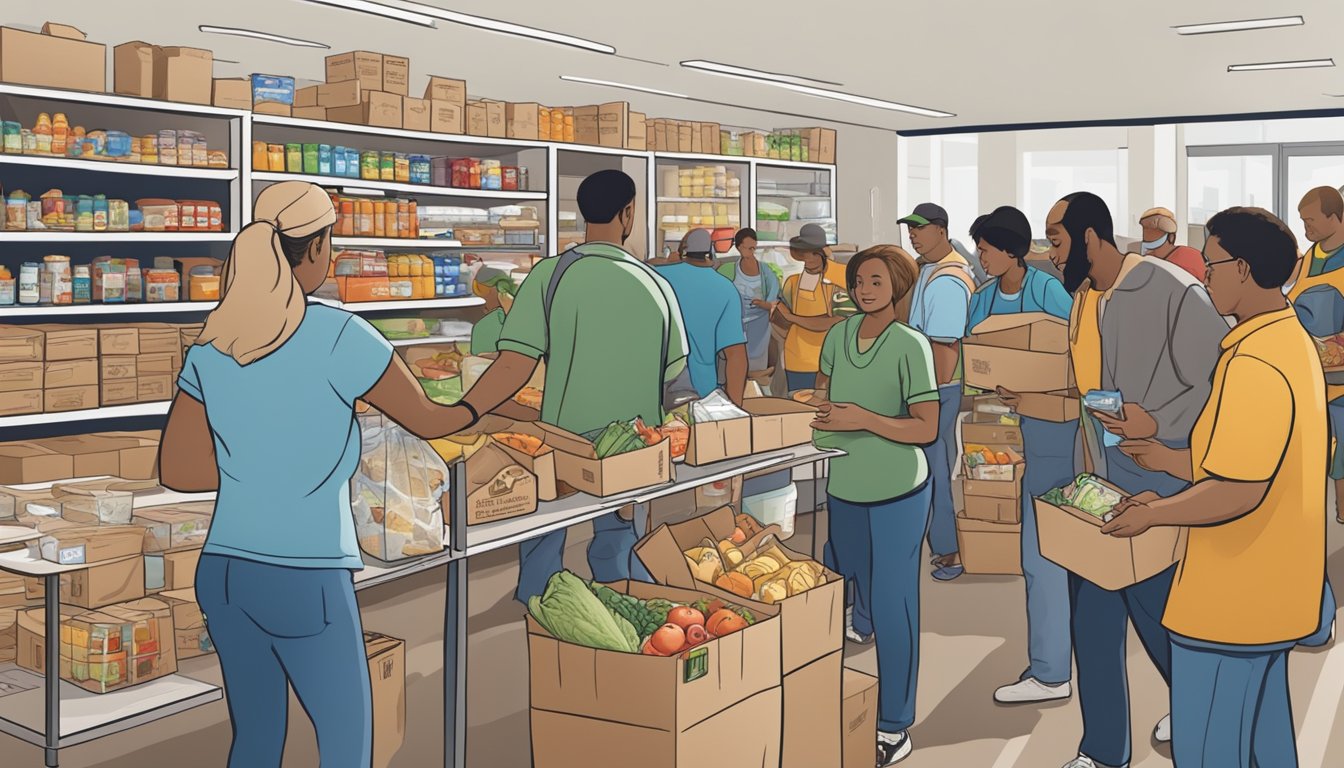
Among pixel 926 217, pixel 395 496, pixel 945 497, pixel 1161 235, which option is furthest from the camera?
pixel 1161 235

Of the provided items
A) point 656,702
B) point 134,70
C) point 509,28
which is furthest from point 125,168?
point 656,702

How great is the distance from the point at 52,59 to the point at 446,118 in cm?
260

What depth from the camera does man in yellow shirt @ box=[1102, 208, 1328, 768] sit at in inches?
96.6

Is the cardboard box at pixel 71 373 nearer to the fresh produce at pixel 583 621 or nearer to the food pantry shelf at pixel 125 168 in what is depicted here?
the food pantry shelf at pixel 125 168

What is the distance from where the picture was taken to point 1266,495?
8.27 feet

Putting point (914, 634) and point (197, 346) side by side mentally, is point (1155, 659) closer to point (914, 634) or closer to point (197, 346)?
point (914, 634)

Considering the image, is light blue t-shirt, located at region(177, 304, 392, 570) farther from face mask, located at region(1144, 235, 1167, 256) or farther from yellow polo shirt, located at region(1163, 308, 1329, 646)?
face mask, located at region(1144, 235, 1167, 256)

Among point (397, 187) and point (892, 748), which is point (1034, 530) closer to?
point (892, 748)

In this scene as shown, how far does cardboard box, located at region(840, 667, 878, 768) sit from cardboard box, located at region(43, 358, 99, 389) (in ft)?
12.9

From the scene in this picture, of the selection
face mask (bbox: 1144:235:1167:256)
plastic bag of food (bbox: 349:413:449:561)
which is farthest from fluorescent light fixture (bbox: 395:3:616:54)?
plastic bag of food (bbox: 349:413:449:561)

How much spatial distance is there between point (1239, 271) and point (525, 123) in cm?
627

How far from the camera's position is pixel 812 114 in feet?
39.5

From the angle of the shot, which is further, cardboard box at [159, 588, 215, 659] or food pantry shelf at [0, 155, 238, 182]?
food pantry shelf at [0, 155, 238, 182]

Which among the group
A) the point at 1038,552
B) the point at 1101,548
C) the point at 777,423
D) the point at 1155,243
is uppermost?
the point at 1155,243
